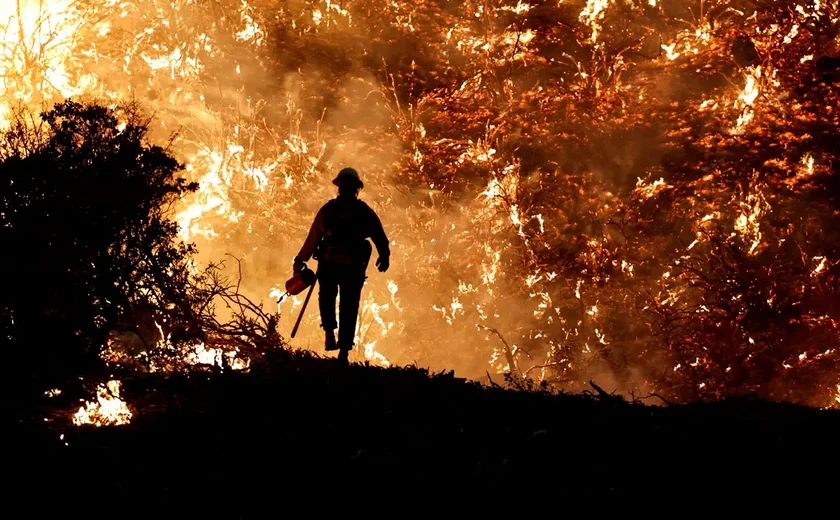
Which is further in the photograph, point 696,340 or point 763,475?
point 696,340

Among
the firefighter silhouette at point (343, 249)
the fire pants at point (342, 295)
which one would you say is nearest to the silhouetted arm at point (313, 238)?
the firefighter silhouette at point (343, 249)

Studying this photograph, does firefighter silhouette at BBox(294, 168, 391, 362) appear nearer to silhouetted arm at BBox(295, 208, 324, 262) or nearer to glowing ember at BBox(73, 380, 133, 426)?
silhouetted arm at BBox(295, 208, 324, 262)

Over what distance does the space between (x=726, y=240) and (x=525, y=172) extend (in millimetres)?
4019

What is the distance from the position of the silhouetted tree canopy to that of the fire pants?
4.80ft

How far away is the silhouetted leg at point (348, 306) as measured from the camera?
7.12m

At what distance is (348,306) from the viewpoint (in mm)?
7227

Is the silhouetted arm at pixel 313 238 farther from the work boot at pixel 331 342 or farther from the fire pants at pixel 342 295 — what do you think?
the work boot at pixel 331 342

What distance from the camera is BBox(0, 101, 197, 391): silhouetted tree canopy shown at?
535cm

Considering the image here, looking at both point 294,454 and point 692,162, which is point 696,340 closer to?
point 692,162

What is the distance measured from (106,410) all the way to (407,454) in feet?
8.61

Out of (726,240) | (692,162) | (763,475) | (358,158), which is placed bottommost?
(763,475)

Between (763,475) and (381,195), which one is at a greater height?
(381,195)

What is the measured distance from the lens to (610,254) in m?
12.8

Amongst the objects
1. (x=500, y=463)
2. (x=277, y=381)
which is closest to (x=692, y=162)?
(x=277, y=381)
